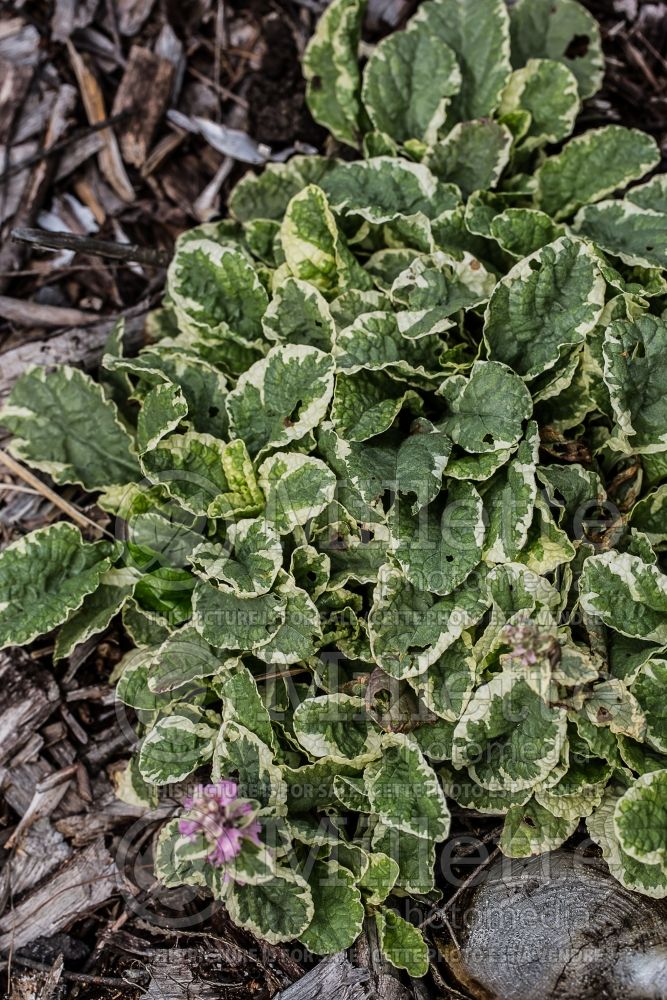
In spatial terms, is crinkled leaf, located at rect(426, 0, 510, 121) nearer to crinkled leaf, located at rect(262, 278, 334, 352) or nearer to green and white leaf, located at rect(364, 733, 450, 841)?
crinkled leaf, located at rect(262, 278, 334, 352)

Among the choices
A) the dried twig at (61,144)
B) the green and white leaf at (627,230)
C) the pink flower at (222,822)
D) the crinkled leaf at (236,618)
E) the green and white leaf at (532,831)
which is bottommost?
the green and white leaf at (532,831)

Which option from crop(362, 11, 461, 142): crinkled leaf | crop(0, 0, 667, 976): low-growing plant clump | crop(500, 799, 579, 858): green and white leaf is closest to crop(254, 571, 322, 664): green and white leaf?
crop(0, 0, 667, 976): low-growing plant clump

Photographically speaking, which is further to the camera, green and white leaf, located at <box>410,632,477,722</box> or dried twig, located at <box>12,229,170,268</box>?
dried twig, located at <box>12,229,170,268</box>

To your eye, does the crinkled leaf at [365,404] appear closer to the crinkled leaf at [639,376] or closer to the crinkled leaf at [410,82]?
the crinkled leaf at [639,376]

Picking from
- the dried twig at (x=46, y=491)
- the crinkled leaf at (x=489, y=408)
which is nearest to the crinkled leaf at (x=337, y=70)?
the crinkled leaf at (x=489, y=408)

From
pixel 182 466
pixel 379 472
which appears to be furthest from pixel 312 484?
pixel 182 466

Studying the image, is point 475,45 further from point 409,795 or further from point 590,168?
point 409,795

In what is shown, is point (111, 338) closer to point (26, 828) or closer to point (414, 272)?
point (414, 272)
